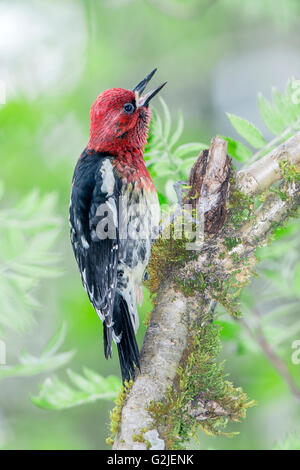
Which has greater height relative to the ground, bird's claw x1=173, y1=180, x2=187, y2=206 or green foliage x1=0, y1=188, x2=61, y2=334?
bird's claw x1=173, y1=180, x2=187, y2=206

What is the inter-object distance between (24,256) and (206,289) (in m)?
0.56

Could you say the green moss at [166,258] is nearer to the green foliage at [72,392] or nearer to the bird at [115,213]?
the bird at [115,213]

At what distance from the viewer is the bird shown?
191 cm

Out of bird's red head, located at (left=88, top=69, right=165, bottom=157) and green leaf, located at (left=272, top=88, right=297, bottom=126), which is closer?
green leaf, located at (left=272, top=88, right=297, bottom=126)

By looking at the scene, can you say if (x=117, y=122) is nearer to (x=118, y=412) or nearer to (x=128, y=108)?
(x=128, y=108)

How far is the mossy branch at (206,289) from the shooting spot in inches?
53.6

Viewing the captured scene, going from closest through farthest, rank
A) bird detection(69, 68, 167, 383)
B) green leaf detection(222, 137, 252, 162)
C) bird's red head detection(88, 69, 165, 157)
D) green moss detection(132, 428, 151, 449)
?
green moss detection(132, 428, 151, 449)
green leaf detection(222, 137, 252, 162)
bird detection(69, 68, 167, 383)
bird's red head detection(88, 69, 165, 157)

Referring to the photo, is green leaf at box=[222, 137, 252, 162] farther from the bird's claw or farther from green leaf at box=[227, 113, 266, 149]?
the bird's claw

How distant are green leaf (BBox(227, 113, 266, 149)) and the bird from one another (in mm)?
411

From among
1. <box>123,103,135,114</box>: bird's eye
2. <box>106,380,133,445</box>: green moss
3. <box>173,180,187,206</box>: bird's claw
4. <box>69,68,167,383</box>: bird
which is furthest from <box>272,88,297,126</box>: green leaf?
<box>106,380,133,445</box>: green moss

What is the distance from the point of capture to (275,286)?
6.24 ft

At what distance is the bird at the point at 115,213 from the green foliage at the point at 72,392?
0.63ft

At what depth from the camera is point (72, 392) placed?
64.6 inches
